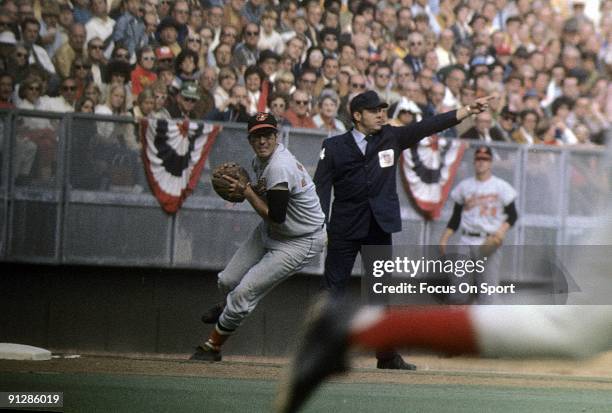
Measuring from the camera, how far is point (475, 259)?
12.1m

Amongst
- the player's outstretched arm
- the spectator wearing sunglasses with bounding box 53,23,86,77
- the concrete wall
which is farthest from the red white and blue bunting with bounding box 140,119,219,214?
the player's outstretched arm

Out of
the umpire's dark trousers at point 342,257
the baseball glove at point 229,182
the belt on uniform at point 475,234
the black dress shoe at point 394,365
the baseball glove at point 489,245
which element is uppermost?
the baseball glove at point 229,182

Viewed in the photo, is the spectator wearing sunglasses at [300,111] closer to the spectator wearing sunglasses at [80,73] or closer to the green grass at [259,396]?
the spectator wearing sunglasses at [80,73]

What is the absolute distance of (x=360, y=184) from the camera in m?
9.98

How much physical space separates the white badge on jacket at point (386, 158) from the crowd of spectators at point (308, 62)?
2.24 metres

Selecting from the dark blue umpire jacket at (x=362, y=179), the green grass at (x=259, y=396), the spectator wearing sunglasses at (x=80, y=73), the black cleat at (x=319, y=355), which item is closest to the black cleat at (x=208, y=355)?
the green grass at (x=259, y=396)

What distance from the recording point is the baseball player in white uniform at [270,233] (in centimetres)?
899

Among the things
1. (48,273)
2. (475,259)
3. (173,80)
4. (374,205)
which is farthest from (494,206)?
(48,273)

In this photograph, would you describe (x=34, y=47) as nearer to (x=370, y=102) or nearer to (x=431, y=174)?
(x=370, y=102)

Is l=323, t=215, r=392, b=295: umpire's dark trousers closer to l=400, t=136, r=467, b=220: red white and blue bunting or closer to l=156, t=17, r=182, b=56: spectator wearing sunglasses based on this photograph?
l=400, t=136, r=467, b=220: red white and blue bunting

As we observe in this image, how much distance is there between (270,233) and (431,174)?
3193mm

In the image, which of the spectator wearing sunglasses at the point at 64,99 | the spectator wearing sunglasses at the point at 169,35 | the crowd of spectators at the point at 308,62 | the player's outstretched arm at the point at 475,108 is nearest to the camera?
the player's outstretched arm at the point at 475,108

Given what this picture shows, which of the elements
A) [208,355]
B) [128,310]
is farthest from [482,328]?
[128,310]

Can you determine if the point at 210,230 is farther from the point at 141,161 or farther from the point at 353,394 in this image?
the point at 353,394
